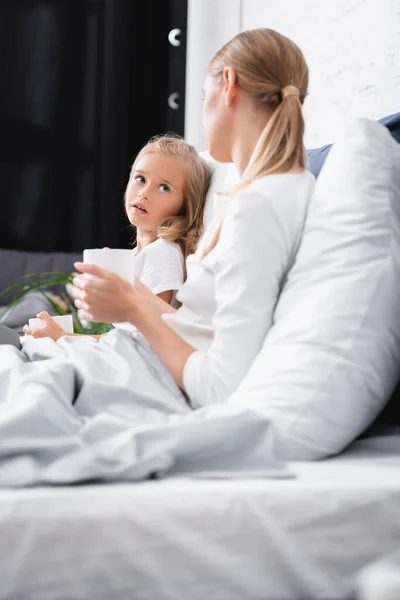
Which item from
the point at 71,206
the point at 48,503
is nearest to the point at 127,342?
the point at 48,503

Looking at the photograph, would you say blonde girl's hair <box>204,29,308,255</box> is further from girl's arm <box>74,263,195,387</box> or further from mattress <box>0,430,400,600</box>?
mattress <box>0,430,400,600</box>

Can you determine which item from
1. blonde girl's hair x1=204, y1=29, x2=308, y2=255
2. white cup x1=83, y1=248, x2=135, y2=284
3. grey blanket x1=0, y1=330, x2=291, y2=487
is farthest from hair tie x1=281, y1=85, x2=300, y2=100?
grey blanket x1=0, y1=330, x2=291, y2=487

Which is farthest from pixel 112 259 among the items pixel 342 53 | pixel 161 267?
pixel 342 53

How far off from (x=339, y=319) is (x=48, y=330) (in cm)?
83

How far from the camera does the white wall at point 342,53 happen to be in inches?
76.4

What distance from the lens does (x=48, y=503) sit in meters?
0.76

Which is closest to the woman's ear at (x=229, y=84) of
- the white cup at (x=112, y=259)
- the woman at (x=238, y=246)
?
the woman at (x=238, y=246)

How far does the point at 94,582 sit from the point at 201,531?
0.36ft

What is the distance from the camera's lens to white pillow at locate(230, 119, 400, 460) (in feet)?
3.40

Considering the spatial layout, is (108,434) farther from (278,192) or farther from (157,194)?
(157,194)

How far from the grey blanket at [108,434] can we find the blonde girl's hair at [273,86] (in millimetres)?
366

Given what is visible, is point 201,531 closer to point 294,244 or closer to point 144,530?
point 144,530

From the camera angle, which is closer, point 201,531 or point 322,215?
point 201,531

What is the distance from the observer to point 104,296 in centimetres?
123
